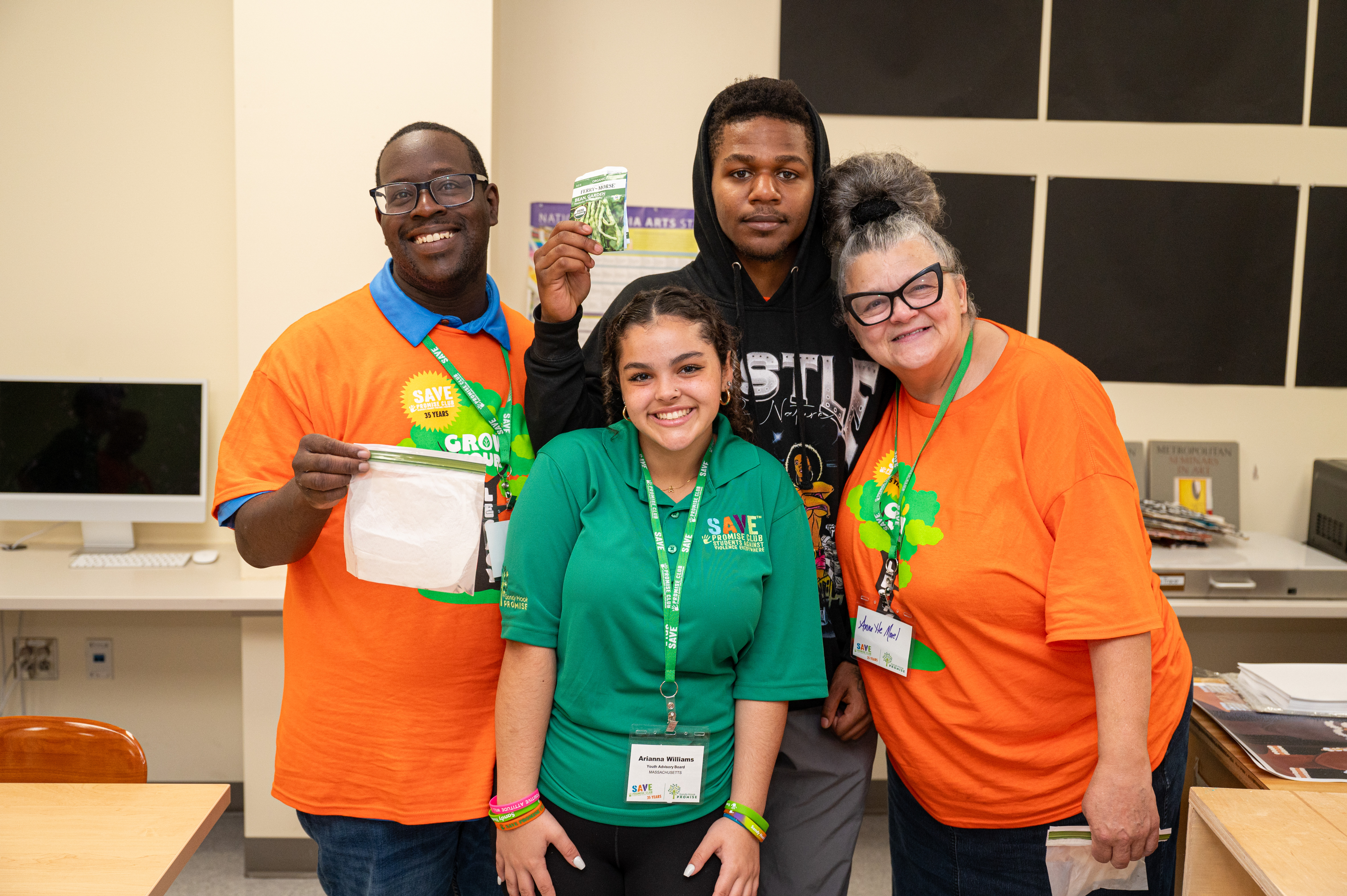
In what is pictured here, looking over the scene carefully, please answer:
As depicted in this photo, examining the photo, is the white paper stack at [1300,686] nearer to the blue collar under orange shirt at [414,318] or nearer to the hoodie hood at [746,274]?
the hoodie hood at [746,274]

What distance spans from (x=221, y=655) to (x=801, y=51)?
312cm

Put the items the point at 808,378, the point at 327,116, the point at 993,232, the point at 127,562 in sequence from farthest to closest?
1. the point at 993,232
2. the point at 127,562
3. the point at 327,116
4. the point at 808,378

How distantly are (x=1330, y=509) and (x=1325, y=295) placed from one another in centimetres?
83

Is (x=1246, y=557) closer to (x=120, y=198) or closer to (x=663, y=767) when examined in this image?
(x=663, y=767)

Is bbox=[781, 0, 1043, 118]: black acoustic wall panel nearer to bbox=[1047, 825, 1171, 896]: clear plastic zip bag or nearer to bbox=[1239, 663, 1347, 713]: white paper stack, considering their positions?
bbox=[1239, 663, 1347, 713]: white paper stack

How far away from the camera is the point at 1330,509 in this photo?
127 inches

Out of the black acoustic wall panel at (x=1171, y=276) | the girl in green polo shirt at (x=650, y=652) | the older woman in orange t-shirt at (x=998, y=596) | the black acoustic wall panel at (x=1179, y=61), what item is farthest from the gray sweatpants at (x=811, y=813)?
the black acoustic wall panel at (x=1179, y=61)

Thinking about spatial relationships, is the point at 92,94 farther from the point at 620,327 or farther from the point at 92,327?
the point at 620,327

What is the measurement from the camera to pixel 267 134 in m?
2.70

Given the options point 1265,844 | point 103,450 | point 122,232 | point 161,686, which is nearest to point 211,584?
point 103,450

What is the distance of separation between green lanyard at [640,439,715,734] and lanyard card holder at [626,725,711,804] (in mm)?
25

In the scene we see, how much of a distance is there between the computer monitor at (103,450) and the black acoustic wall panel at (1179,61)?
334 cm

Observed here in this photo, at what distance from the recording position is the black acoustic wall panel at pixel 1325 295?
3.34m

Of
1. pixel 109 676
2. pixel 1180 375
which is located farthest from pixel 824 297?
pixel 109 676
